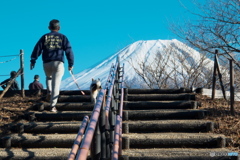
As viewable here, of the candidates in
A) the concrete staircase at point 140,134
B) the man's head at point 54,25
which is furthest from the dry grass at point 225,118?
the man's head at point 54,25

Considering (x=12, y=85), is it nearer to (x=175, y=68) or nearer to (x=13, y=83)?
(x=13, y=83)

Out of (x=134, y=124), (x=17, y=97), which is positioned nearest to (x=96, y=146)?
(x=134, y=124)

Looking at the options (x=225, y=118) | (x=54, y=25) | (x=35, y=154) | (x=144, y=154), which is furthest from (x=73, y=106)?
(x=225, y=118)

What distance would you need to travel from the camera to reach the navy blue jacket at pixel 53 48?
746cm

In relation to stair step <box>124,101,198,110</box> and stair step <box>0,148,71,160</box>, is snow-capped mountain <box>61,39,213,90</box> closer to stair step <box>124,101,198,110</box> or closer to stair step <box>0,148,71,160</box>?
stair step <box>124,101,198,110</box>

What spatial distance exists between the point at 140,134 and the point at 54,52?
2.49 meters

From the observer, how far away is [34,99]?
938 centimetres

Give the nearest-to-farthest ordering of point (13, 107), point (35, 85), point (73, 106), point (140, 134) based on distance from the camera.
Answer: point (140, 134) < point (73, 106) < point (13, 107) < point (35, 85)

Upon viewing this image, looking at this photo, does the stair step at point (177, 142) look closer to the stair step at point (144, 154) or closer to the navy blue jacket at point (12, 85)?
the stair step at point (144, 154)

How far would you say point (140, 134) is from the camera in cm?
643

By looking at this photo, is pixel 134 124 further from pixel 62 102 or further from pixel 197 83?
pixel 197 83

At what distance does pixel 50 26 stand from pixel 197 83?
1854 cm

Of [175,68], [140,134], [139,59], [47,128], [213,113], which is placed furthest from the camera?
[139,59]

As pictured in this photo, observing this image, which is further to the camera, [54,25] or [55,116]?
[54,25]
